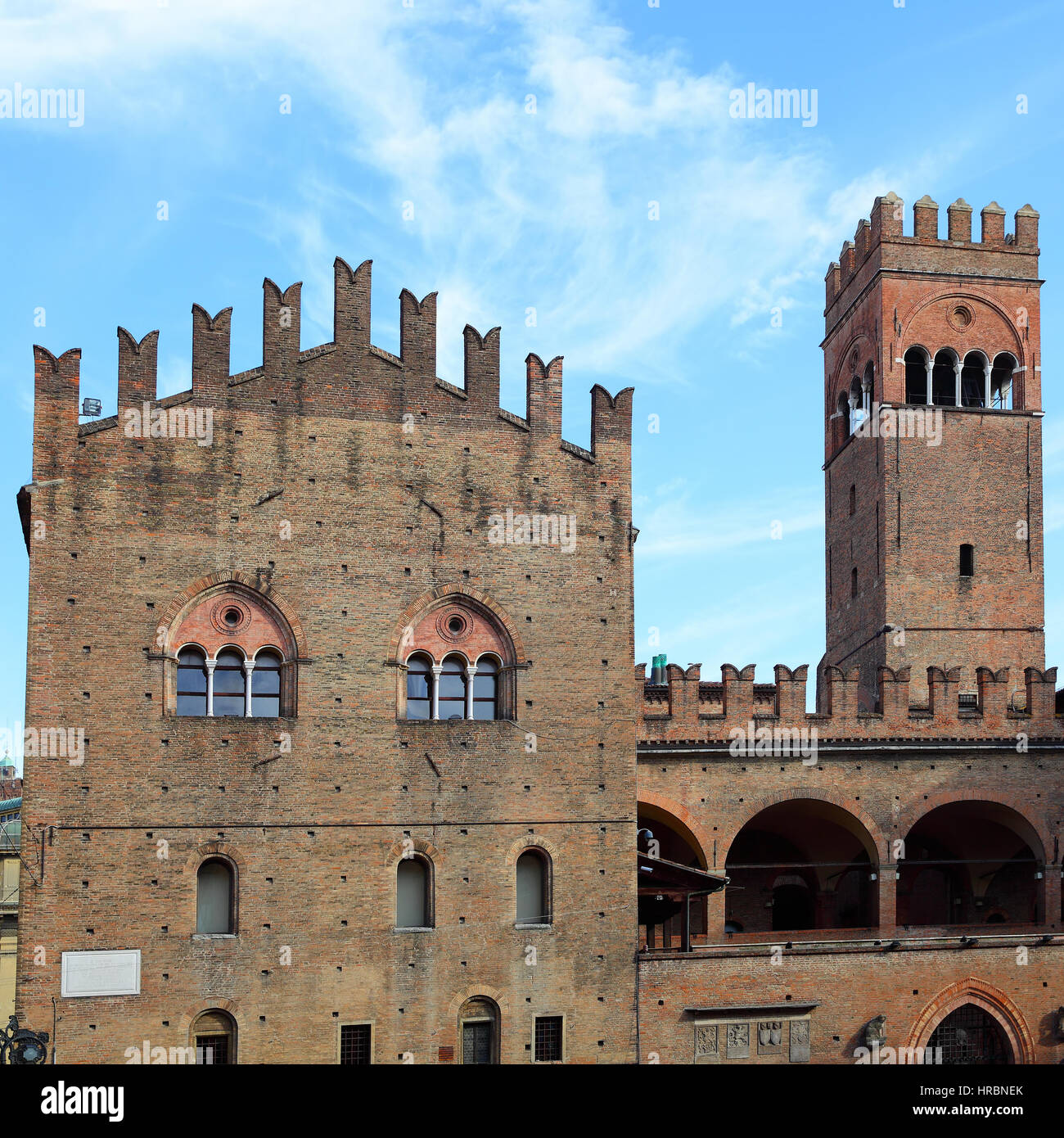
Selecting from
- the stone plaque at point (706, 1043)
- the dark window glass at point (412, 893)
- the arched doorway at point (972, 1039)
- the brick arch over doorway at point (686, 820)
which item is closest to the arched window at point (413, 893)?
the dark window glass at point (412, 893)

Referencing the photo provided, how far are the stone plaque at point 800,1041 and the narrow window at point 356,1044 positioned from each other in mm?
7221

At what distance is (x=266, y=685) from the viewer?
84.9ft

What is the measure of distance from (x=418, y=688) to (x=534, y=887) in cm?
379

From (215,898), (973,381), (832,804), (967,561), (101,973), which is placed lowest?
(101,973)

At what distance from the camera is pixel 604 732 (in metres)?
26.8

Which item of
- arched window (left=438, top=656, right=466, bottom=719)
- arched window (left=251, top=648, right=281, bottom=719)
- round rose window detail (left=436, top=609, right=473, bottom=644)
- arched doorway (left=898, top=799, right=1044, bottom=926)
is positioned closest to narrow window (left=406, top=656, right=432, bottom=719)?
arched window (left=438, top=656, right=466, bottom=719)

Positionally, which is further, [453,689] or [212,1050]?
[453,689]

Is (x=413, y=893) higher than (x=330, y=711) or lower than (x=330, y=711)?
lower

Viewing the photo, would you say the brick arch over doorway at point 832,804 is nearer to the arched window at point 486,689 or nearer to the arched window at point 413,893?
the arched window at point 486,689

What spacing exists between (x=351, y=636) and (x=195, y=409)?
4.49 meters

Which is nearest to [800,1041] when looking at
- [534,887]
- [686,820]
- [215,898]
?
[686,820]

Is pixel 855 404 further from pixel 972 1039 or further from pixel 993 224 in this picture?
pixel 972 1039

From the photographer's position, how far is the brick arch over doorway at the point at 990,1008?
2784 centimetres
